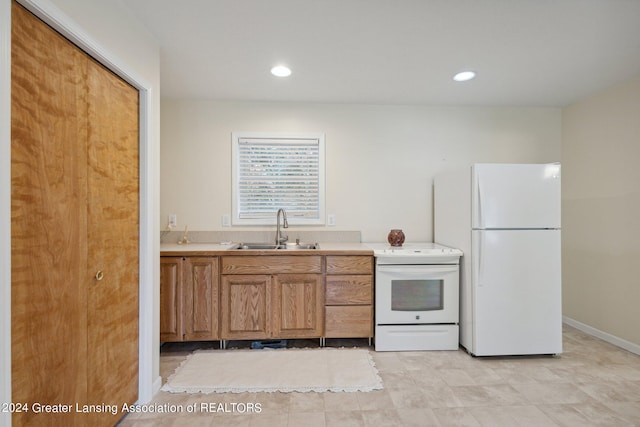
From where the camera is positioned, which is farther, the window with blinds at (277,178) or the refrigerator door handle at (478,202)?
the window with blinds at (277,178)

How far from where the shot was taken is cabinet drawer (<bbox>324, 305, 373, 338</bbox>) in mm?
2537

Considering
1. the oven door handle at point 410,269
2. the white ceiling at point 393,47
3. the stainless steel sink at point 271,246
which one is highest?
the white ceiling at point 393,47

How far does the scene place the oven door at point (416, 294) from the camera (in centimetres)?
252

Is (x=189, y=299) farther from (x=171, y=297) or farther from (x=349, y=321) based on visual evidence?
(x=349, y=321)

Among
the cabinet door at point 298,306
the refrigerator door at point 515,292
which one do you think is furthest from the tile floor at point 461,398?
the cabinet door at point 298,306

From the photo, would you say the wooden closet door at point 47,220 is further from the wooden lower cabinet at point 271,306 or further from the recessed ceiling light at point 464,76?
the recessed ceiling light at point 464,76

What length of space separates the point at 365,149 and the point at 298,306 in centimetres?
175

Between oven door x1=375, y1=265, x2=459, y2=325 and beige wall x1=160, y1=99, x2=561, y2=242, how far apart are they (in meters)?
0.68

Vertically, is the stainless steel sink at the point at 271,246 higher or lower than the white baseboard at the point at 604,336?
higher

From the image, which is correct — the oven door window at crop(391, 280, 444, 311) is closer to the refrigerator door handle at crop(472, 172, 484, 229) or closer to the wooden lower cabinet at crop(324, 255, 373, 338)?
the wooden lower cabinet at crop(324, 255, 373, 338)

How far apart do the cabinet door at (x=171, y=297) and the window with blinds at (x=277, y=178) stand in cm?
79

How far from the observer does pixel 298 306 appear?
252cm

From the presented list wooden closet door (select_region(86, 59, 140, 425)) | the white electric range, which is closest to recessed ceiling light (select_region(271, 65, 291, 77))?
wooden closet door (select_region(86, 59, 140, 425))
